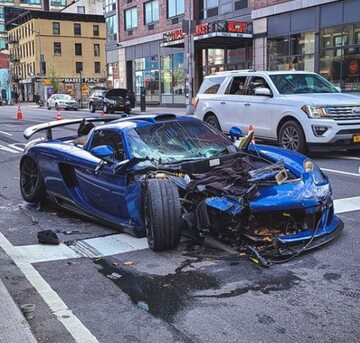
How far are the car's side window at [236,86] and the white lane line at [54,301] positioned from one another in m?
8.30

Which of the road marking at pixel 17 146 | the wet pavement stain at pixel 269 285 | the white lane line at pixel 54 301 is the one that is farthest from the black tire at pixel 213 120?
the wet pavement stain at pixel 269 285

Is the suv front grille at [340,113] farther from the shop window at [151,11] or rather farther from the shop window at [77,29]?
the shop window at [77,29]

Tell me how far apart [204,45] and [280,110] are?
2388cm

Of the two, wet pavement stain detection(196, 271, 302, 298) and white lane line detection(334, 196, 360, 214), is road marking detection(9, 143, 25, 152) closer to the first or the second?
white lane line detection(334, 196, 360, 214)

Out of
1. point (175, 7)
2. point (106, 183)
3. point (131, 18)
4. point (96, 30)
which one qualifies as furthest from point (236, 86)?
point (96, 30)

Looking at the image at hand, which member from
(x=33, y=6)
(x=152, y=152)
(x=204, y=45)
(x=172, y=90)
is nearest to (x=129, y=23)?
(x=172, y=90)

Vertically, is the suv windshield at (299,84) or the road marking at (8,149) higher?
the suv windshield at (299,84)

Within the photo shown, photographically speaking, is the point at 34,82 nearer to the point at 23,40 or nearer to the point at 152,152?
the point at 23,40

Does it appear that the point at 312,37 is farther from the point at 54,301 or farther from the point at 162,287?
the point at 54,301

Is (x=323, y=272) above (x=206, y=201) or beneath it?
beneath

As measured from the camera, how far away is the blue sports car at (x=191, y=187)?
187 inches

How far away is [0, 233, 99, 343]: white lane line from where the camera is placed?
11.3ft

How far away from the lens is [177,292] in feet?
13.5

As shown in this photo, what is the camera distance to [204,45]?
3412cm
